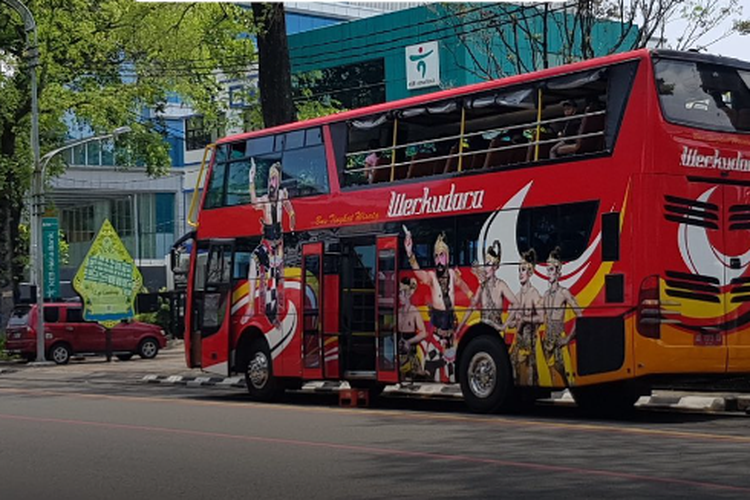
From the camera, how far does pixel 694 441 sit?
1286cm

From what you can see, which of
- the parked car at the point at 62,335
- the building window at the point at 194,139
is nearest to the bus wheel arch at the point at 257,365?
the parked car at the point at 62,335

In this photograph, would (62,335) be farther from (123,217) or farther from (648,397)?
(123,217)

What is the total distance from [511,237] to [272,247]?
17.8ft

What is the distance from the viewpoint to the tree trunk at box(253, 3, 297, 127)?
27.8 meters

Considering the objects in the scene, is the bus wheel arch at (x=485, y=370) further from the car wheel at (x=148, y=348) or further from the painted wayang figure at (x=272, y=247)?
the car wheel at (x=148, y=348)

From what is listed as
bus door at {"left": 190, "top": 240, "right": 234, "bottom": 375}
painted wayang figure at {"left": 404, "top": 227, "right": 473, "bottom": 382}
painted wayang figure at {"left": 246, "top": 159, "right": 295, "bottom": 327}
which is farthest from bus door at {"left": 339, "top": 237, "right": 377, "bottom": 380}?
bus door at {"left": 190, "top": 240, "right": 234, "bottom": 375}

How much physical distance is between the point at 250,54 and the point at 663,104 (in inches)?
981

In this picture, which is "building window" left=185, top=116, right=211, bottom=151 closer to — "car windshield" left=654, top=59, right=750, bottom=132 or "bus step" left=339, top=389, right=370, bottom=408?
"bus step" left=339, top=389, right=370, bottom=408

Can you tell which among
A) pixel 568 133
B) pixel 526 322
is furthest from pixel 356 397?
pixel 568 133

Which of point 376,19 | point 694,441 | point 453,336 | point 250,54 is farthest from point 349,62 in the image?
point 694,441

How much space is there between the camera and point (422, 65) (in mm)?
55719

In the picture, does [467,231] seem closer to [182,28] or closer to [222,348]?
[222,348]

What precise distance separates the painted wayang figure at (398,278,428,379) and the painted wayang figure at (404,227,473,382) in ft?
0.95

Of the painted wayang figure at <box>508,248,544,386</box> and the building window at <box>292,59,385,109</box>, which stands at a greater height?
the building window at <box>292,59,385,109</box>
